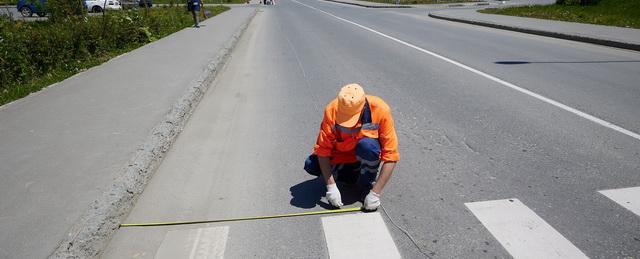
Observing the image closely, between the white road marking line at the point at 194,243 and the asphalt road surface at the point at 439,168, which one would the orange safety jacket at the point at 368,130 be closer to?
the asphalt road surface at the point at 439,168

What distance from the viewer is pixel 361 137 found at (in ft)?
10.6

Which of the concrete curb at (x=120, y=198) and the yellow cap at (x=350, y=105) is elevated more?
the yellow cap at (x=350, y=105)

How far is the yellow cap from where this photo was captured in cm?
292

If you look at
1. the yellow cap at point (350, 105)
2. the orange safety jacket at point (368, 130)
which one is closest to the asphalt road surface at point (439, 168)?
the orange safety jacket at point (368, 130)

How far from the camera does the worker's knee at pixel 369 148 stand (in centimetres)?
Result: 320

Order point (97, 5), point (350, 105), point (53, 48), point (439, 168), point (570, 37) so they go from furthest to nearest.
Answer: point (97, 5) → point (570, 37) → point (53, 48) → point (439, 168) → point (350, 105)

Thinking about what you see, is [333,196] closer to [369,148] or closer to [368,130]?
[369,148]

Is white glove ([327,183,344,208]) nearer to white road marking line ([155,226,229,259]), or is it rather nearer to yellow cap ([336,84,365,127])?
yellow cap ([336,84,365,127])

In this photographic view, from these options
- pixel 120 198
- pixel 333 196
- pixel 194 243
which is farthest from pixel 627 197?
pixel 120 198

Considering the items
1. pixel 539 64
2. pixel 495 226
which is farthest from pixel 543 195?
pixel 539 64

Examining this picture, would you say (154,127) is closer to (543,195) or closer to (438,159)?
(438,159)

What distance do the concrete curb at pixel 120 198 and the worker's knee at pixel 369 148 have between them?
6.47ft

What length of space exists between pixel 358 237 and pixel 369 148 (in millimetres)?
678

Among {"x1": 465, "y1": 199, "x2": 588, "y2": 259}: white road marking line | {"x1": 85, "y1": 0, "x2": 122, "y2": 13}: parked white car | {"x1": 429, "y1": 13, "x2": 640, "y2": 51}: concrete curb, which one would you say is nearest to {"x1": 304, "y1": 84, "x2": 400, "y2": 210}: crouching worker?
{"x1": 465, "y1": 199, "x2": 588, "y2": 259}: white road marking line
